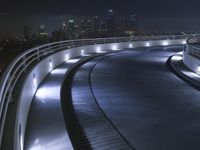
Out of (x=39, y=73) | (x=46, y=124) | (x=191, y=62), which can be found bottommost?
(x=191, y=62)

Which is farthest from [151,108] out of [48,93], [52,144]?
[52,144]

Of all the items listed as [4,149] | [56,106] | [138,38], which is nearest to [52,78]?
[56,106]

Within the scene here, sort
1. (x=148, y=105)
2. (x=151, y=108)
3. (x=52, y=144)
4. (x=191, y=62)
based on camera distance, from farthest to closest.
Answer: (x=191, y=62) → (x=148, y=105) → (x=151, y=108) → (x=52, y=144)

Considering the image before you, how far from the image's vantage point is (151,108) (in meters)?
9.35

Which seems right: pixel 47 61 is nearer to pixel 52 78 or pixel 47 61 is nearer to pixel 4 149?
pixel 52 78

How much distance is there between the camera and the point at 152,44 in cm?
4103

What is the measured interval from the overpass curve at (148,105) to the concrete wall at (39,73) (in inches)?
57.8

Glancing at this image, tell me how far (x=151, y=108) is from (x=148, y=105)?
0.37m

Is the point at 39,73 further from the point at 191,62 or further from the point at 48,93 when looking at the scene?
the point at 191,62

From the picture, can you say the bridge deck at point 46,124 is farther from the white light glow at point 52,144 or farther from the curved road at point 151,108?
the curved road at point 151,108

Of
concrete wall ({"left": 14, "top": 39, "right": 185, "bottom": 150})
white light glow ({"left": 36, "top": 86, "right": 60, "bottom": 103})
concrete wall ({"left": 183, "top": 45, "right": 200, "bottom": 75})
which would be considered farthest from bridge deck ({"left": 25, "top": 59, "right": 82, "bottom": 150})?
concrete wall ({"left": 183, "top": 45, "right": 200, "bottom": 75})

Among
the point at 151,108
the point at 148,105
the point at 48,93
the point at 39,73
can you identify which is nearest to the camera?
the point at 151,108

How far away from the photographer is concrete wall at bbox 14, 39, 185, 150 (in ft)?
19.7

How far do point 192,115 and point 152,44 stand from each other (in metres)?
33.0
